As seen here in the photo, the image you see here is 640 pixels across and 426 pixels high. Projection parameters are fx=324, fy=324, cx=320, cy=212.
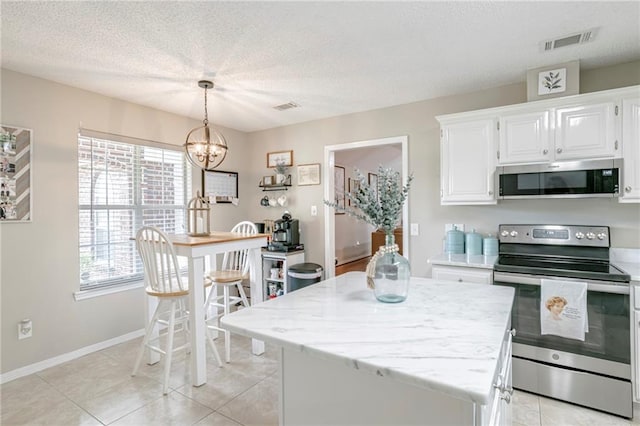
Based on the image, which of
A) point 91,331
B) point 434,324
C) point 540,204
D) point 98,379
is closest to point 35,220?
point 91,331

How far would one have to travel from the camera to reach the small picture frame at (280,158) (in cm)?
437

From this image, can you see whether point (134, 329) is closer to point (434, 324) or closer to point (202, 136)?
point (202, 136)

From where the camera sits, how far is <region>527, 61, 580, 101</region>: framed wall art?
8.21 ft

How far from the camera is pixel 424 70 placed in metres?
2.67

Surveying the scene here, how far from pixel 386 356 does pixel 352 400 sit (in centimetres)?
27

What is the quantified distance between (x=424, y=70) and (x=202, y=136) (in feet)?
6.53

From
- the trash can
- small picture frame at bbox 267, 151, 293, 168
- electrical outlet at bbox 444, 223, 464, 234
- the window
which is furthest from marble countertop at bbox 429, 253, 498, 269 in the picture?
the window

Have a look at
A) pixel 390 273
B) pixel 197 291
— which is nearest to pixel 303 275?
pixel 197 291

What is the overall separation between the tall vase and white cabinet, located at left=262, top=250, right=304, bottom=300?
2.67 metres

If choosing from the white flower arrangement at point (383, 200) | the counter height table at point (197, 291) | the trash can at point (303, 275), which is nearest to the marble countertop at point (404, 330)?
the white flower arrangement at point (383, 200)

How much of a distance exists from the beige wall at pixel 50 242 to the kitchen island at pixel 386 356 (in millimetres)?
2519

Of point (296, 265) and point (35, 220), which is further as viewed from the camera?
point (296, 265)

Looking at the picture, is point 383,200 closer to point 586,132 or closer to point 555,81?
point 586,132

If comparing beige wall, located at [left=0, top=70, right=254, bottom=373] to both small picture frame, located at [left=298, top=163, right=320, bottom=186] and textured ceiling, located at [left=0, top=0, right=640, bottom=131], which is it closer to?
textured ceiling, located at [left=0, top=0, right=640, bottom=131]
